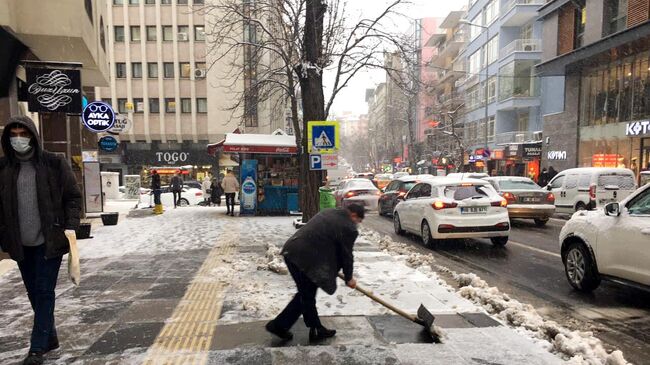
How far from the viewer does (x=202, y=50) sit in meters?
38.7

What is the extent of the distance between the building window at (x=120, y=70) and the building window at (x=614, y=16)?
3688 cm

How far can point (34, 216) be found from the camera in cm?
364

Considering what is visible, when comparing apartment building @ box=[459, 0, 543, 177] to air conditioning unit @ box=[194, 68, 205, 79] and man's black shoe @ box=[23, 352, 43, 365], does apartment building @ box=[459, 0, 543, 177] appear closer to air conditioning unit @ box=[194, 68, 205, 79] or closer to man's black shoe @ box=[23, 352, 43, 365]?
air conditioning unit @ box=[194, 68, 205, 79]

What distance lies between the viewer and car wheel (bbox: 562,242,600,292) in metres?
5.70

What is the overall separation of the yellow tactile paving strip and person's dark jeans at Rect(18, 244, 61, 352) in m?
0.88

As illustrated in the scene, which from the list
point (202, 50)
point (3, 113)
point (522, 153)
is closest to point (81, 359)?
point (3, 113)

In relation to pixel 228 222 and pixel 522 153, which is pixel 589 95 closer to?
pixel 522 153

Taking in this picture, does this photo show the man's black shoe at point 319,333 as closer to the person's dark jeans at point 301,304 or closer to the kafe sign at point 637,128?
the person's dark jeans at point 301,304

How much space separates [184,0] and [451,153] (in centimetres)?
2937

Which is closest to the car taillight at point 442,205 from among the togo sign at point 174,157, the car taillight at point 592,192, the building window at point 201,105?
the car taillight at point 592,192

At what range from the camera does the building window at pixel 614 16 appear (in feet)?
67.4

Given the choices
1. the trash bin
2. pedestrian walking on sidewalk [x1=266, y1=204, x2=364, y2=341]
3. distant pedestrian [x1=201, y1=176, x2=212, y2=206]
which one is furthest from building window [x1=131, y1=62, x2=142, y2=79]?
pedestrian walking on sidewalk [x1=266, y1=204, x2=364, y2=341]

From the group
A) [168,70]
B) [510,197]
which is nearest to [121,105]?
[168,70]

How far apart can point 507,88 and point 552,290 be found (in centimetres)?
3314
